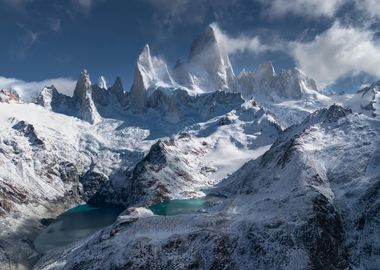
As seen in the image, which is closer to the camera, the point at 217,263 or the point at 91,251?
the point at 217,263

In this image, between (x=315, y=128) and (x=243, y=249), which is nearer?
(x=243, y=249)

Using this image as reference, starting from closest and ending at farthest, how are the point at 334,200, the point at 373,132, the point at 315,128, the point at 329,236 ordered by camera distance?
the point at 329,236, the point at 334,200, the point at 373,132, the point at 315,128

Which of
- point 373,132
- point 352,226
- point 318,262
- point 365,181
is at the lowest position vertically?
point 318,262

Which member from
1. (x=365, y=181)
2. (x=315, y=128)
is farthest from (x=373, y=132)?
(x=365, y=181)

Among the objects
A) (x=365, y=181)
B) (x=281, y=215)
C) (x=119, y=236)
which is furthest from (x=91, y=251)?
(x=365, y=181)

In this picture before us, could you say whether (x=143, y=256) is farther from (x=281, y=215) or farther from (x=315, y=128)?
(x=315, y=128)

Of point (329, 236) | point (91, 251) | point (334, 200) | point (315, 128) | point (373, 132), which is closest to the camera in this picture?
point (329, 236)

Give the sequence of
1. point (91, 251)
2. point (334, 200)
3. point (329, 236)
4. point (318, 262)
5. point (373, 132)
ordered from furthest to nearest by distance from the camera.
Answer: point (373, 132) < point (334, 200) < point (91, 251) < point (329, 236) < point (318, 262)

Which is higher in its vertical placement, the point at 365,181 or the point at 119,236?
the point at 365,181

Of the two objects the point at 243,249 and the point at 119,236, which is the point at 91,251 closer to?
the point at 119,236
